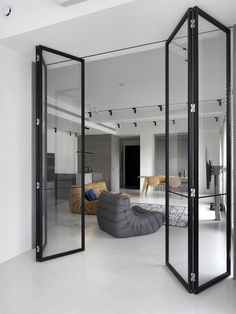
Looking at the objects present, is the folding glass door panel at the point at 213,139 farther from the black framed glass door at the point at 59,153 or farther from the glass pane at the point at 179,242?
the black framed glass door at the point at 59,153

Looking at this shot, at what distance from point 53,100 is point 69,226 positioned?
6.05 feet

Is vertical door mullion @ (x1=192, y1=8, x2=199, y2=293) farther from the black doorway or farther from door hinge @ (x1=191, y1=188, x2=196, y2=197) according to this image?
the black doorway

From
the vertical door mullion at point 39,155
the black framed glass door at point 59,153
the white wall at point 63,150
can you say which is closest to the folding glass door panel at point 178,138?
the black framed glass door at point 59,153

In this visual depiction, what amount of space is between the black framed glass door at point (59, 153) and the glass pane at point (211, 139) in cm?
168

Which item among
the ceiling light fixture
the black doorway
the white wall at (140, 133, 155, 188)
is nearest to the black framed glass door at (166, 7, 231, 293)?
the ceiling light fixture

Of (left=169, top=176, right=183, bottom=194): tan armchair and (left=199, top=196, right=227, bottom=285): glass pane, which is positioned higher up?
(left=169, top=176, right=183, bottom=194): tan armchair

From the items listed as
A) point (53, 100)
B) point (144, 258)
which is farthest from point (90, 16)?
point (144, 258)

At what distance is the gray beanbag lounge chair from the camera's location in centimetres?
444

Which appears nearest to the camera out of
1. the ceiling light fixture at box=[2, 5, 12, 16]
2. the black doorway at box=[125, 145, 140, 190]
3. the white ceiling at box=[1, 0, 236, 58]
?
the white ceiling at box=[1, 0, 236, 58]

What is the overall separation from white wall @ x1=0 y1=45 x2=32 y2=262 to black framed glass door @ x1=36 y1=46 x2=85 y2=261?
1.10 ft

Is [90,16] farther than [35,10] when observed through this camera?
No

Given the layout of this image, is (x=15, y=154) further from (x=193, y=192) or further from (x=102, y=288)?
(x=193, y=192)

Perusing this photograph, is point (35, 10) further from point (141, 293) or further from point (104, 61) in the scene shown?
point (141, 293)

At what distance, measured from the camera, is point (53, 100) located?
12.0 ft
